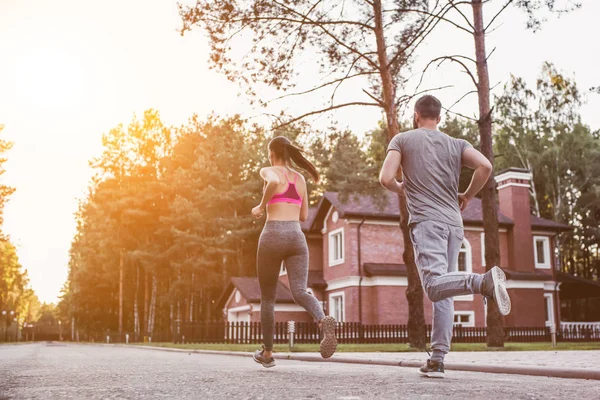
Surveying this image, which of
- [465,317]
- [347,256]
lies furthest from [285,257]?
[465,317]

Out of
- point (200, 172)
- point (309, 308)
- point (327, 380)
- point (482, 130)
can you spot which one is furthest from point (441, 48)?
point (200, 172)

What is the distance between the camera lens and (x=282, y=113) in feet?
56.4

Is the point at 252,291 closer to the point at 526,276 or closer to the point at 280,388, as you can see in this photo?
the point at 526,276

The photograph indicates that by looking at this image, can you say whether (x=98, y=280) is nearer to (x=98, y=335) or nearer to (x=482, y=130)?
(x=98, y=335)

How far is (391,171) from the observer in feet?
17.3

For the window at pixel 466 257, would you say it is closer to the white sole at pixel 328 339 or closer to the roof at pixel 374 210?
the roof at pixel 374 210

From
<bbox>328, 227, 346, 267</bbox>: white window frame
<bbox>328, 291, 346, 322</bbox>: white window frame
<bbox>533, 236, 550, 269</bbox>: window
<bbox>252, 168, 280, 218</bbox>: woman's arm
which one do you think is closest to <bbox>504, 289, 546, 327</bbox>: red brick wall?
<bbox>533, 236, 550, 269</bbox>: window

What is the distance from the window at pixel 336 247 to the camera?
3291 centimetres

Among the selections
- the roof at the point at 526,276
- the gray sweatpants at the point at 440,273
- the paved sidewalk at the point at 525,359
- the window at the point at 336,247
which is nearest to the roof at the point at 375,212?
the window at the point at 336,247

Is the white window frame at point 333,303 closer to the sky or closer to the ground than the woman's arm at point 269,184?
closer to the ground

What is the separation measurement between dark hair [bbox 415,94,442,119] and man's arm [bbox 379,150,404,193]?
1.53 feet

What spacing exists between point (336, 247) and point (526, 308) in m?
10.2

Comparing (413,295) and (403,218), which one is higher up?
(403,218)

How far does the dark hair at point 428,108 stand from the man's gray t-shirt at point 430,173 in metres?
0.16
